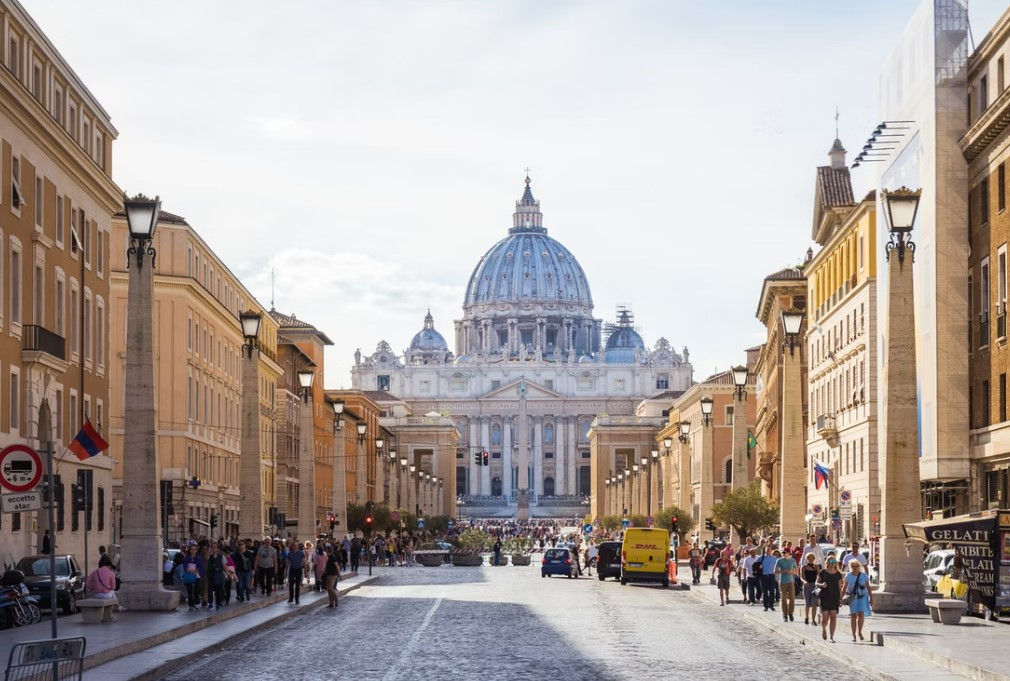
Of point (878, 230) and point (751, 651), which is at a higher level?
point (878, 230)

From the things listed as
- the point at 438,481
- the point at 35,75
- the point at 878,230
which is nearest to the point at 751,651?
the point at 35,75

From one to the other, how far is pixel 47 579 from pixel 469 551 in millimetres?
55963

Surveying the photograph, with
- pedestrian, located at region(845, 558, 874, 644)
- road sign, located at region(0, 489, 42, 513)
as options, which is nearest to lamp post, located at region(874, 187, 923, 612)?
pedestrian, located at region(845, 558, 874, 644)

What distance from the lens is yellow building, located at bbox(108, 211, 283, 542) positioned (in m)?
67.6

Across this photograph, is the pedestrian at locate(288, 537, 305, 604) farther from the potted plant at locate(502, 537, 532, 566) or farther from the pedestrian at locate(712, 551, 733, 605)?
the potted plant at locate(502, 537, 532, 566)

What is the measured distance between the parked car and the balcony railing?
20.7 meters

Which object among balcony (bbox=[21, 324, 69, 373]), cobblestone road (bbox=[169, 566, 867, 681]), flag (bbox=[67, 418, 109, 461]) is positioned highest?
balcony (bbox=[21, 324, 69, 373])

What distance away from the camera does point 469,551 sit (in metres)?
92.6

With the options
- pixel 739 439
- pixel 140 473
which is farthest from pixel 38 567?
pixel 739 439

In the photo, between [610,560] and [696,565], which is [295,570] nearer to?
[696,565]

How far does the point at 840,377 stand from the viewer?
2884 inches

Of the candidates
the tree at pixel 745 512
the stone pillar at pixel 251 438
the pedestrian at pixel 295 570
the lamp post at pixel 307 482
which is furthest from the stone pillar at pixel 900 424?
the lamp post at pixel 307 482

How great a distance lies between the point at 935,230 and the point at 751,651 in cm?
2522

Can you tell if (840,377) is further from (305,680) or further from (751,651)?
(305,680)
